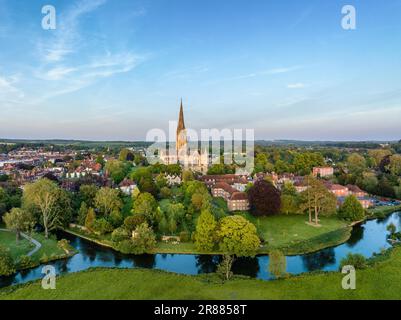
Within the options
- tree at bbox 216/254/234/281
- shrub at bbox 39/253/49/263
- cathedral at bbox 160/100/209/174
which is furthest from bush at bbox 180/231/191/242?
cathedral at bbox 160/100/209/174

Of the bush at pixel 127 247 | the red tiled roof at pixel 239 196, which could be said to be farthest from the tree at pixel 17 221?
the red tiled roof at pixel 239 196

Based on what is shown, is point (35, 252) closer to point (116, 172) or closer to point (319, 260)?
point (319, 260)

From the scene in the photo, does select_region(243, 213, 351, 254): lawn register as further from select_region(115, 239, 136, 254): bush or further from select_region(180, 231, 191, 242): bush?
select_region(115, 239, 136, 254): bush

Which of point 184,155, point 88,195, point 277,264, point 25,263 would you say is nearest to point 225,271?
point 277,264

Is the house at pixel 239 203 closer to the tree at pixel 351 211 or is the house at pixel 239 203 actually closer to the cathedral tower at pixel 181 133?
the tree at pixel 351 211
